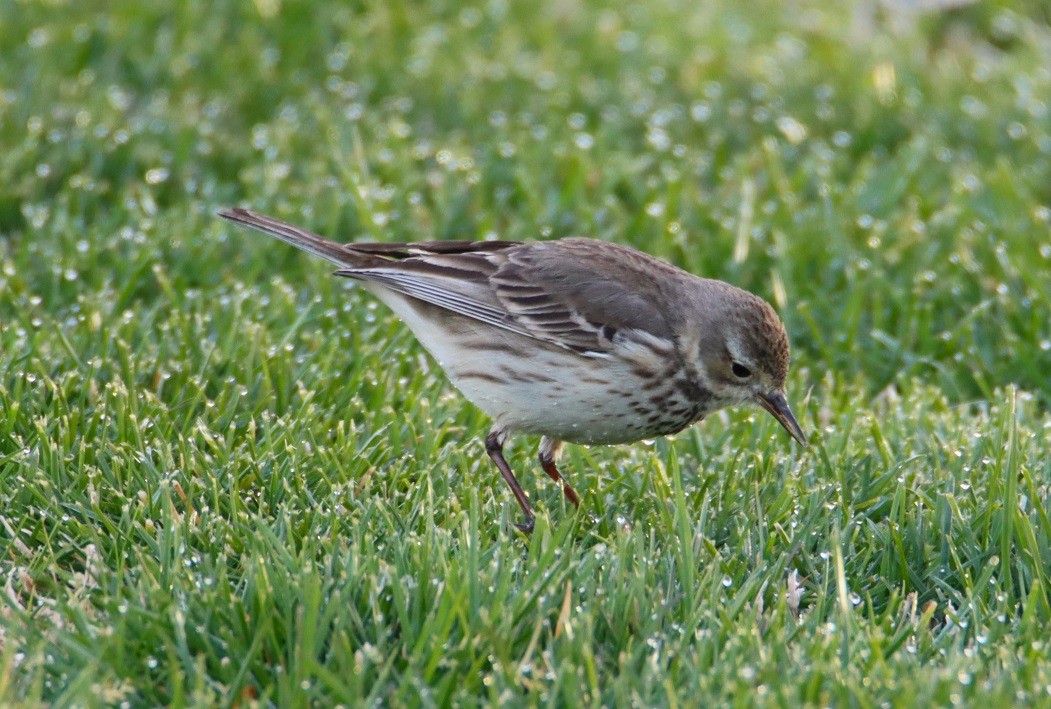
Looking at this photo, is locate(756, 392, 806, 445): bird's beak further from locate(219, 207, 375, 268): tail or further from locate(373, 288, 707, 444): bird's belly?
locate(219, 207, 375, 268): tail

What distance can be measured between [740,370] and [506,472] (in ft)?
3.23

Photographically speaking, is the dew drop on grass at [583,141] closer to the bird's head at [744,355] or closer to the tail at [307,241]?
the tail at [307,241]

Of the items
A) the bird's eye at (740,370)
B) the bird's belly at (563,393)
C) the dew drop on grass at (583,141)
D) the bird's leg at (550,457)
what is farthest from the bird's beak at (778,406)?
the dew drop on grass at (583,141)

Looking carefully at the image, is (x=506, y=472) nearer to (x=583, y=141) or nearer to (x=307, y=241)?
(x=307, y=241)

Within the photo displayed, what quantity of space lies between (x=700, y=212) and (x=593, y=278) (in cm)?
206

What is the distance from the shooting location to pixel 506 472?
506 cm

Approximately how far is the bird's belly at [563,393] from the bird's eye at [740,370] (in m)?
0.18

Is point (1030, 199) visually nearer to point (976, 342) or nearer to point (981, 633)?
point (976, 342)

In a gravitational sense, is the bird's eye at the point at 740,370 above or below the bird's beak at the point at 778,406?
above

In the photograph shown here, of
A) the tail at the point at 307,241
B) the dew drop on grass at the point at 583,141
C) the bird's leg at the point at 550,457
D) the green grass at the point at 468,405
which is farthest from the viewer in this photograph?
the dew drop on grass at the point at 583,141

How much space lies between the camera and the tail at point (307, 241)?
577 cm

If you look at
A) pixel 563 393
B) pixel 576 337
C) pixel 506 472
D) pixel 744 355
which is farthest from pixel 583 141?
pixel 506 472

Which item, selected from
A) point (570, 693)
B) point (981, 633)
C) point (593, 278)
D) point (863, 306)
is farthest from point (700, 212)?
point (570, 693)

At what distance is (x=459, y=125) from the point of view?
8.49 metres
